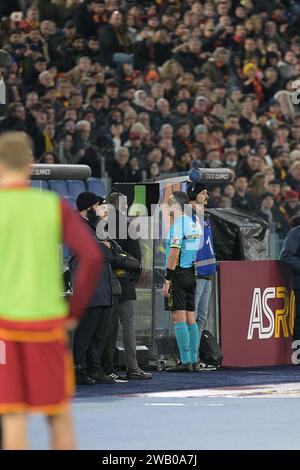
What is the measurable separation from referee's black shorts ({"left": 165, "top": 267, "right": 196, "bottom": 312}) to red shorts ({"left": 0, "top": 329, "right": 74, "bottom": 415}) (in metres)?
8.67

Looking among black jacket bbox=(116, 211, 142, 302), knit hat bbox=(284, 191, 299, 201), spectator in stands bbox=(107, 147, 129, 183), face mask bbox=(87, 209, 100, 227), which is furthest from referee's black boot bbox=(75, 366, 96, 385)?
knit hat bbox=(284, 191, 299, 201)

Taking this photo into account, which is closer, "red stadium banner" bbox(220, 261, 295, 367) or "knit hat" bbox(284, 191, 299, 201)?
"red stadium banner" bbox(220, 261, 295, 367)

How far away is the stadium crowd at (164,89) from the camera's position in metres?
20.9

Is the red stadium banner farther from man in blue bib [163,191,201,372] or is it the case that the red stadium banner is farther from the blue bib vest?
man in blue bib [163,191,201,372]

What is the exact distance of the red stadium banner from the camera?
16094 mm

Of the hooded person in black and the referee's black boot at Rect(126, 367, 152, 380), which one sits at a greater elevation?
the hooded person in black

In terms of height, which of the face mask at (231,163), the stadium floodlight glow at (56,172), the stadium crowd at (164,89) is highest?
the stadium crowd at (164,89)

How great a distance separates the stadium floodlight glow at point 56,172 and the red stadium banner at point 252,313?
204cm

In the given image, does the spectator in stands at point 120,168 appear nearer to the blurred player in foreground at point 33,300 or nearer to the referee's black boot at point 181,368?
the referee's black boot at point 181,368

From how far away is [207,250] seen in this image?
619 inches

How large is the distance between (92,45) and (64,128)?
3407 millimetres

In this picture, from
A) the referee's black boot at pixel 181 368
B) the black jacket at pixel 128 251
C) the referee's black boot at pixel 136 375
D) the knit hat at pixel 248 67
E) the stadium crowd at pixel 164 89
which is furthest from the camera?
the knit hat at pixel 248 67

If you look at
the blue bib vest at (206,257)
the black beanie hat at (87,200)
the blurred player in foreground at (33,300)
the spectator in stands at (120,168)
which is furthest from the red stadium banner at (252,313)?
the blurred player in foreground at (33,300)
